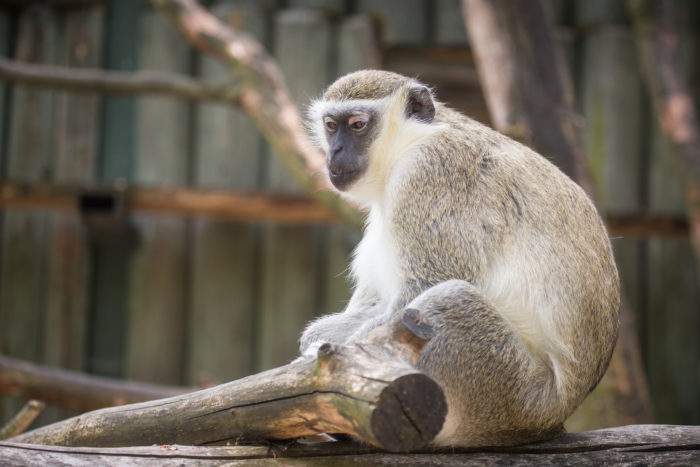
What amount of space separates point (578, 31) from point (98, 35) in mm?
4752

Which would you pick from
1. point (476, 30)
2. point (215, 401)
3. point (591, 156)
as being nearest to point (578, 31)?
point (591, 156)

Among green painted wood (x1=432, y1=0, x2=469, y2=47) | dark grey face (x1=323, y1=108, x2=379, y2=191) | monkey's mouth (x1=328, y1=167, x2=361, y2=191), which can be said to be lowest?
monkey's mouth (x1=328, y1=167, x2=361, y2=191)

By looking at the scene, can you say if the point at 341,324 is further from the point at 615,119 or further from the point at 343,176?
the point at 615,119

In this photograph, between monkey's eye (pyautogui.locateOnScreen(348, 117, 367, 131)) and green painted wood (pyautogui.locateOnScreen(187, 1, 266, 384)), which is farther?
green painted wood (pyautogui.locateOnScreen(187, 1, 266, 384))

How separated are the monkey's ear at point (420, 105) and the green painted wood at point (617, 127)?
4.12 metres

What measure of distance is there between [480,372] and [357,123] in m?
1.54

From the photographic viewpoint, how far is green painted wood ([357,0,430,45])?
7.87 m

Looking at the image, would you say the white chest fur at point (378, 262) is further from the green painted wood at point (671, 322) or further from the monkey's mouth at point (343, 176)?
the green painted wood at point (671, 322)

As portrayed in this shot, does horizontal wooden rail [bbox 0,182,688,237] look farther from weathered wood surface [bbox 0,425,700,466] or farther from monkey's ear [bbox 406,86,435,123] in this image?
weathered wood surface [bbox 0,425,700,466]

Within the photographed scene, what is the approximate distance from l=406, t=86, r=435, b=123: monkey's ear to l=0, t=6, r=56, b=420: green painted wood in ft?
15.3

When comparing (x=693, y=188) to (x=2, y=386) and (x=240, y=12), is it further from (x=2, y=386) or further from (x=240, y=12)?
(x=2, y=386)

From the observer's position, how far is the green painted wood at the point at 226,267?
25.2 ft

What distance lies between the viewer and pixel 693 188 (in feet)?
22.4

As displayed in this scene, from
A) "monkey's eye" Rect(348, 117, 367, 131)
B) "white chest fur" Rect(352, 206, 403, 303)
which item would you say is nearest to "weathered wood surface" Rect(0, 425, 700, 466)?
"white chest fur" Rect(352, 206, 403, 303)
